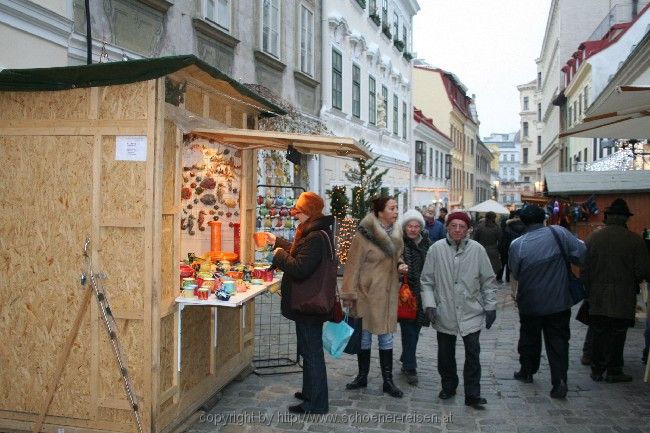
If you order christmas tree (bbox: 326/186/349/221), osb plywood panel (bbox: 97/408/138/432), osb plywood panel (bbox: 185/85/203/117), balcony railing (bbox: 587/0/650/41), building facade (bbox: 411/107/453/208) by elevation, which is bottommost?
osb plywood panel (bbox: 97/408/138/432)

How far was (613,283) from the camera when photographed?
6.35 meters

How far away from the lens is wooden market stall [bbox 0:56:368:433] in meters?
4.57

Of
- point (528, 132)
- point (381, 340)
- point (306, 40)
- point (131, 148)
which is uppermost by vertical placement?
point (528, 132)

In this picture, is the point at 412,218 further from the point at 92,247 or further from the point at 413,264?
the point at 92,247

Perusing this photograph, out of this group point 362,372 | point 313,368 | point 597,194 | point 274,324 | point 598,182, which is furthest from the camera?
point 598,182

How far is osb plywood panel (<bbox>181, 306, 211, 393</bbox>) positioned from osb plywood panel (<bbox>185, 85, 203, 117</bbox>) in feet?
5.48

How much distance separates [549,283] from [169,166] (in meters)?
3.61

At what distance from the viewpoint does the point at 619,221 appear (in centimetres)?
655

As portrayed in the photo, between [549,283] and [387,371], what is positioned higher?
[549,283]

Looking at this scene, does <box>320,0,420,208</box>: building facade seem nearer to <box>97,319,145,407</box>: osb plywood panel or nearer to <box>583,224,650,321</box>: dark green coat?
<box>583,224,650,321</box>: dark green coat

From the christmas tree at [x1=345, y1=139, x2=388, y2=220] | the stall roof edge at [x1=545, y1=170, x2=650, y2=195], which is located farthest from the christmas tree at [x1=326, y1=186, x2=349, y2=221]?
the stall roof edge at [x1=545, y1=170, x2=650, y2=195]

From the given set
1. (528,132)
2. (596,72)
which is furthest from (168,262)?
(528,132)

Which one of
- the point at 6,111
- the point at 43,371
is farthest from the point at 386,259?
the point at 6,111

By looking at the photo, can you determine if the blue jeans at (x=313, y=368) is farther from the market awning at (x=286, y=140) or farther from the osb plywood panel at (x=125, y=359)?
the market awning at (x=286, y=140)
